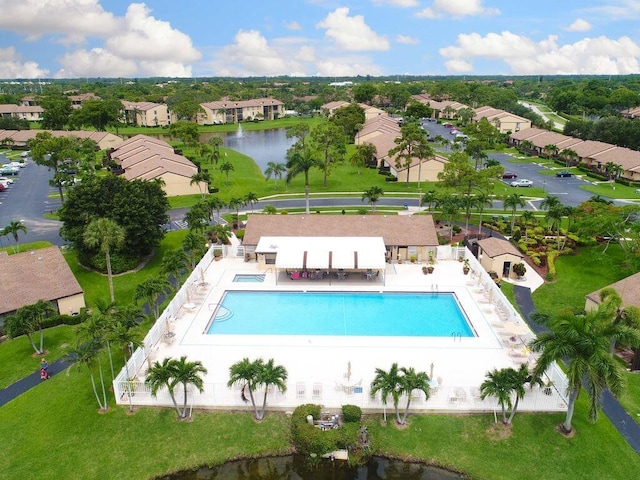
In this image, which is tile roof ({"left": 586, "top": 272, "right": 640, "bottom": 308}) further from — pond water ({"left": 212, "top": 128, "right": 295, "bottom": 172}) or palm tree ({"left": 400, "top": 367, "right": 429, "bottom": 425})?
pond water ({"left": 212, "top": 128, "right": 295, "bottom": 172})

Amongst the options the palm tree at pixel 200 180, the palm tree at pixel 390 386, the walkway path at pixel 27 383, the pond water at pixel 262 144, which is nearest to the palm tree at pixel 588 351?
the palm tree at pixel 390 386

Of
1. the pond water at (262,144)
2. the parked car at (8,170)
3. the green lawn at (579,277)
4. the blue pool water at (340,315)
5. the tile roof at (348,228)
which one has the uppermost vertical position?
the pond water at (262,144)

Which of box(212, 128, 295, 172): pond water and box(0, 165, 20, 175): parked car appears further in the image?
box(212, 128, 295, 172): pond water

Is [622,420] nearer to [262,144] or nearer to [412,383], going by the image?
[412,383]

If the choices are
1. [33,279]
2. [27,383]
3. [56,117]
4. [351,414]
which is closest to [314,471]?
[351,414]

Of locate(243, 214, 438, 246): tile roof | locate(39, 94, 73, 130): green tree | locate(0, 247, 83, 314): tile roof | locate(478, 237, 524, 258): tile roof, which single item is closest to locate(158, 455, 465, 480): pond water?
locate(0, 247, 83, 314): tile roof

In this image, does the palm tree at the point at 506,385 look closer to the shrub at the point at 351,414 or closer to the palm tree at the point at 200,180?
the shrub at the point at 351,414

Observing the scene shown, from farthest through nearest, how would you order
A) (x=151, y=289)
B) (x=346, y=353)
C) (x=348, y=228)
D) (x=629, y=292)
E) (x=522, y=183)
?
(x=522, y=183) < (x=348, y=228) < (x=629, y=292) < (x=151, y=289) < (x=346, y=353)
